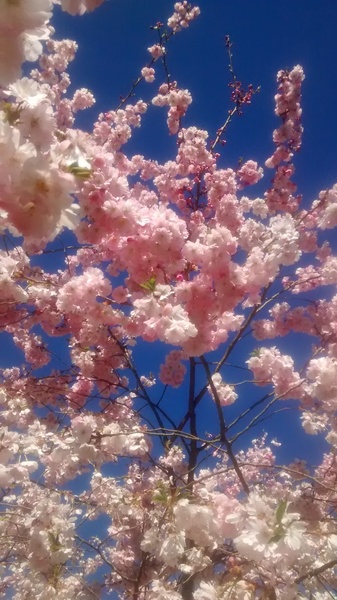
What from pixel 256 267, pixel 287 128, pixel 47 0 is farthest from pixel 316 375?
pixel 47 0

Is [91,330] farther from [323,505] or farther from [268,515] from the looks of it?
[323,505]

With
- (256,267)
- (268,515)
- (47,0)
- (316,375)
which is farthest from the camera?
(316,375)

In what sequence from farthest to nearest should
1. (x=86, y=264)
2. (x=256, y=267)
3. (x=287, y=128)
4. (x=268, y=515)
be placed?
(x=86, y=264), (x=287, y=128), (x=256, y=267), (x=268, y=515)

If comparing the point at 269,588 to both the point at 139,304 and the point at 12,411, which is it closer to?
the point at 139,304

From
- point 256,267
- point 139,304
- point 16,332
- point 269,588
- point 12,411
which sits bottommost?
point 269,588

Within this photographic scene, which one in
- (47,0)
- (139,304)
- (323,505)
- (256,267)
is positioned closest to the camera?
(47,0)

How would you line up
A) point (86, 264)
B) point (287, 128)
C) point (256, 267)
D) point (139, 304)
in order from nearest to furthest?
point (139, 304) → point (256, 267) → point (287, 128) → point (86, 264)

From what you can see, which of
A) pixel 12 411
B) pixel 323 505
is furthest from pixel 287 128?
pixel 12 411

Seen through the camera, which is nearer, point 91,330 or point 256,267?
point 256,267

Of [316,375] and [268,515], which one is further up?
[316,375]

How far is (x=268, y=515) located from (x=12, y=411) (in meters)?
3.80

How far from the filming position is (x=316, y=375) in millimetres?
4695

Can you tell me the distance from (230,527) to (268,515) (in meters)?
1.29

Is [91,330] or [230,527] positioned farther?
[91,330]
